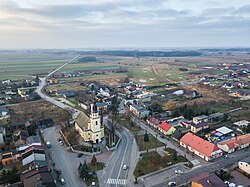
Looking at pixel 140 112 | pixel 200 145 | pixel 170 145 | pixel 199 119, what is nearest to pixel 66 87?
pixel 140 112

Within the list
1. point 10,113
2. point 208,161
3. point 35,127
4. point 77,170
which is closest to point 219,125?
point 208,161

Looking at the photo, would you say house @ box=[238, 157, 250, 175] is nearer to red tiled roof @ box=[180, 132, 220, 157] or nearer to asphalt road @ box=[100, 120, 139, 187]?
red tiled roof @ box=[180, 132, 220, 157]

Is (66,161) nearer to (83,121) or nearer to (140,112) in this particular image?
(83,121)

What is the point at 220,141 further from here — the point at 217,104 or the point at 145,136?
the point at 217,104

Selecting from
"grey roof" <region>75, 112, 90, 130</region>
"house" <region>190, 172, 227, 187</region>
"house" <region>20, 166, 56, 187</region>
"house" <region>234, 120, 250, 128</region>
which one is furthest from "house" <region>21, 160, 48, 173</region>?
"house" <region>234, 120, 250, 128</region>

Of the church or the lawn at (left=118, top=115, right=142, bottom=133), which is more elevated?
the church

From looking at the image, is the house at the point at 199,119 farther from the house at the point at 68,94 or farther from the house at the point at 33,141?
the house at the point at 68,94

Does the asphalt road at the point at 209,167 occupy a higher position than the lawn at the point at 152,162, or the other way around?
the lawn at the point at 152,162

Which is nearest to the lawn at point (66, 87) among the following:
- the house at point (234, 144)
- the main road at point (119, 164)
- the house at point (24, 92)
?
the house at point (24, 92)
